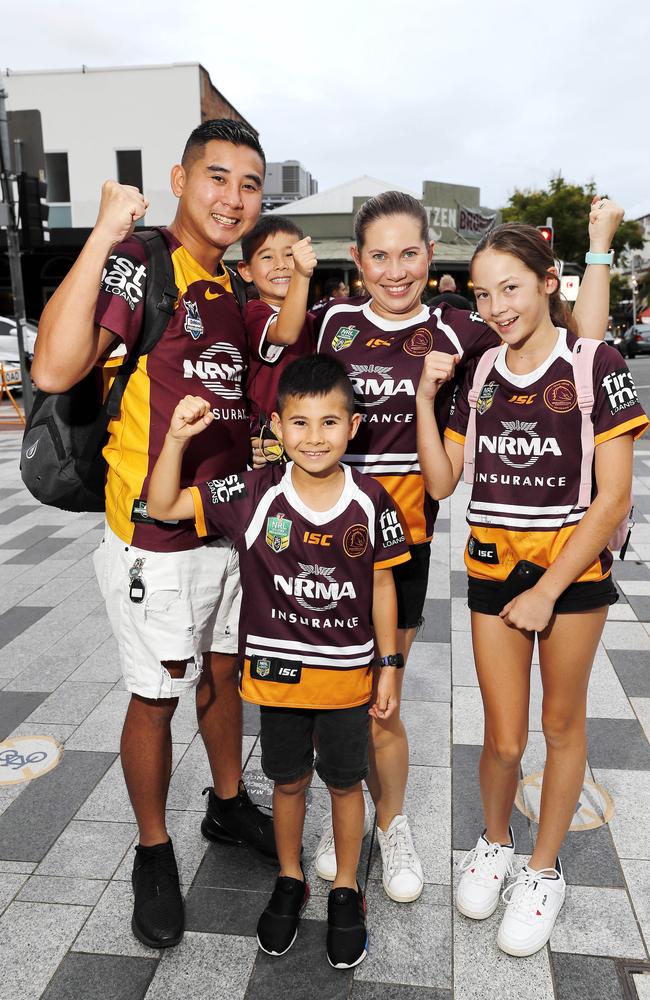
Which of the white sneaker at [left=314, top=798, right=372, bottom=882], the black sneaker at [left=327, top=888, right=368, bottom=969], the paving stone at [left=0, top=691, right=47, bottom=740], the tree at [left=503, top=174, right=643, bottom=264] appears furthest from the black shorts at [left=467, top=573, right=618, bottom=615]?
the tree at [left=503, top=174, right=643, bottom=264]

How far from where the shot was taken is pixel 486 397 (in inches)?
89.7

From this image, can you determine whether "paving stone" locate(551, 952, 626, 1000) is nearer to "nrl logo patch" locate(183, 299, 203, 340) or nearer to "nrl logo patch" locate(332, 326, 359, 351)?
"nrl logo patch" locate(332, 326, 359, 351)

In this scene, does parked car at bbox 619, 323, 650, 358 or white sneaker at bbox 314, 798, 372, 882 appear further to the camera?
parked car at bbox 619, 323, 650, 358

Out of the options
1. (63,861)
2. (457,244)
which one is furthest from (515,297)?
(457,244)

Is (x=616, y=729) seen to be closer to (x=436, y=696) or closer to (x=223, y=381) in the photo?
(x=436, y=696)

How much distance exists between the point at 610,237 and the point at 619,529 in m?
0.90

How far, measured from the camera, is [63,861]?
264cm

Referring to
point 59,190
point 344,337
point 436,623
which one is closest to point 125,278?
point 344,337

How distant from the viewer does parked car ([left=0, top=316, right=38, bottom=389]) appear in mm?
15297

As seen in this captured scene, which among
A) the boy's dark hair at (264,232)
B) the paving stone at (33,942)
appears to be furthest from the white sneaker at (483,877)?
the boy's dark hair at (264,232)

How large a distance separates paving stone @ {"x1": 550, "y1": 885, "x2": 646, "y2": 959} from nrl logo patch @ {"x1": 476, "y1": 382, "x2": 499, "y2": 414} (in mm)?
1490

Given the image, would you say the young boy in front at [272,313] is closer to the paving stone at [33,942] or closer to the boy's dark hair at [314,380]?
the boy's dark hair at [314,380]

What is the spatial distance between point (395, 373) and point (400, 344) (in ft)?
0.30

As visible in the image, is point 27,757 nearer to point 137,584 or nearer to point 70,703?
point 70,703
